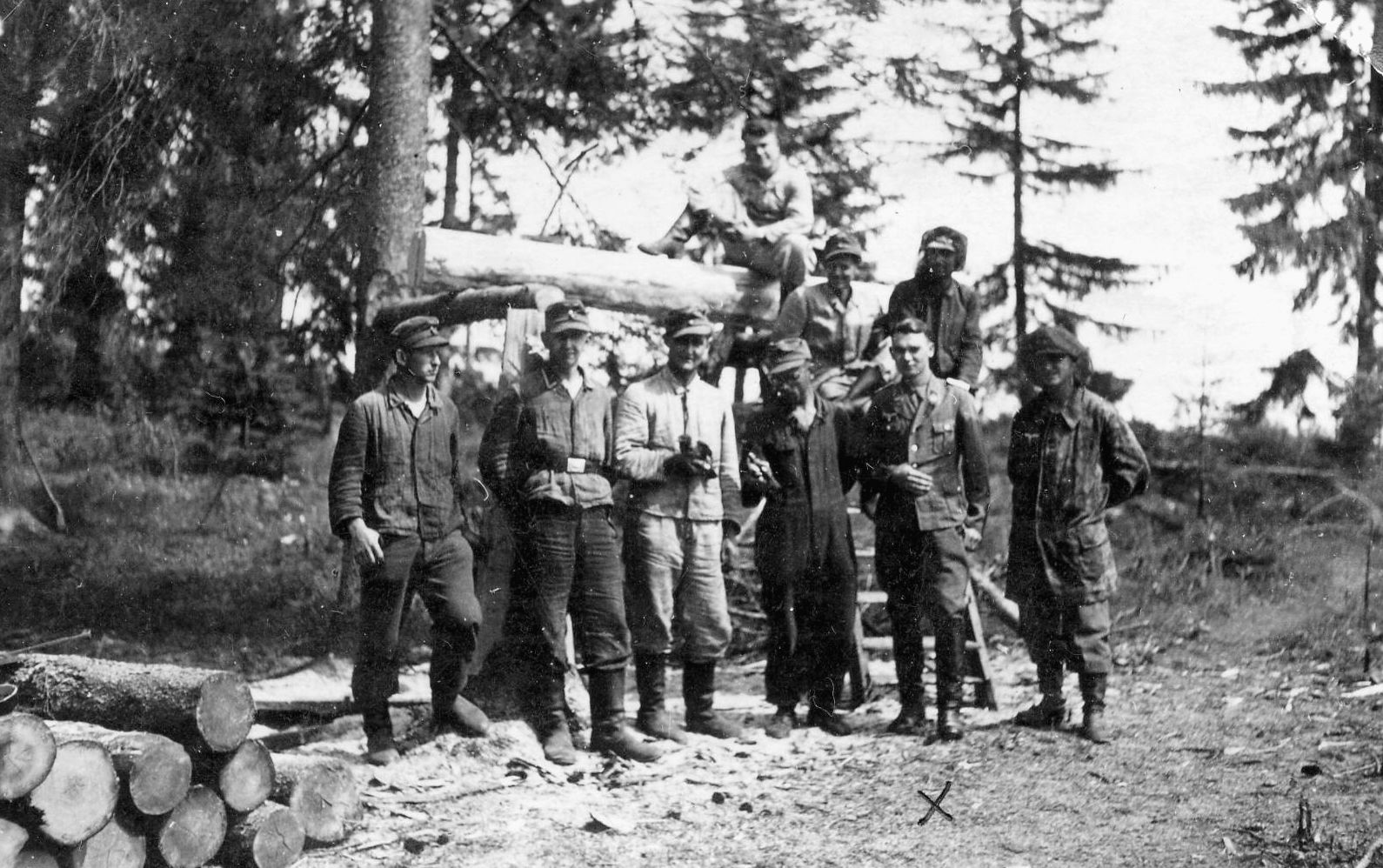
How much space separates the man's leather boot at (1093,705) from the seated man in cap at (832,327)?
231 centimetres

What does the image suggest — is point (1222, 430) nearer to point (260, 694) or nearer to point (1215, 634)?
point (1215, 634)

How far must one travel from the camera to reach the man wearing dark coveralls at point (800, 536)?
694 centimetres

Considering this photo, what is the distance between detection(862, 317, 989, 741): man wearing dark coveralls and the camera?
22.4 ft

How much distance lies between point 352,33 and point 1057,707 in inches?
293

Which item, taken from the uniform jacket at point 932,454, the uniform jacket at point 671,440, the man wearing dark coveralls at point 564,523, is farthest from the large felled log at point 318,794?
the uniform jacket at point 932,454

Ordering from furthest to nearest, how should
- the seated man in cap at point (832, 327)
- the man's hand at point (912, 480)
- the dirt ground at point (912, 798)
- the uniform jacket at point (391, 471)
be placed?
1. the seated man in cap at point (832, 327)
2. the man's hand at point (912, 480)
3. the uniform jacket at point (391, 471)
4. the dirt ground at point (912, 798)

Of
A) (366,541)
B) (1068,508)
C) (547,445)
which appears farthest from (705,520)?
(1068,508)

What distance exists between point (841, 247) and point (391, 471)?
10.5 feet

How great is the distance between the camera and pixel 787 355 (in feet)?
22.8

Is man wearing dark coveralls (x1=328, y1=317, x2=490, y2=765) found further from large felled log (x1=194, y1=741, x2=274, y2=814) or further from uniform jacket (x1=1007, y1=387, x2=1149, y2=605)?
uniform jacket (x1=1007, y1=387, x2=1149, y2=605)

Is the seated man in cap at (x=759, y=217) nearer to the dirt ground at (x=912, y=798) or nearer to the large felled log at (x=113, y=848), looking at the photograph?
the dirt ground at (x=912, y=798)

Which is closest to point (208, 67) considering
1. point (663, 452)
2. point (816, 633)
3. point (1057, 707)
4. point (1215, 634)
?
point (663, 452)

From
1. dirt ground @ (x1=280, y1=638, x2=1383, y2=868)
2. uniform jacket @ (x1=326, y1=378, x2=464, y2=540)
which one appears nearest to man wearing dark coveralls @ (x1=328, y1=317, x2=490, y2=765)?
uniform jacket @ (x1=326, y1=378, x2=464, y2=540)

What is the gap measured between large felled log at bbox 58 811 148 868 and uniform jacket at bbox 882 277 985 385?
16.5 ft
